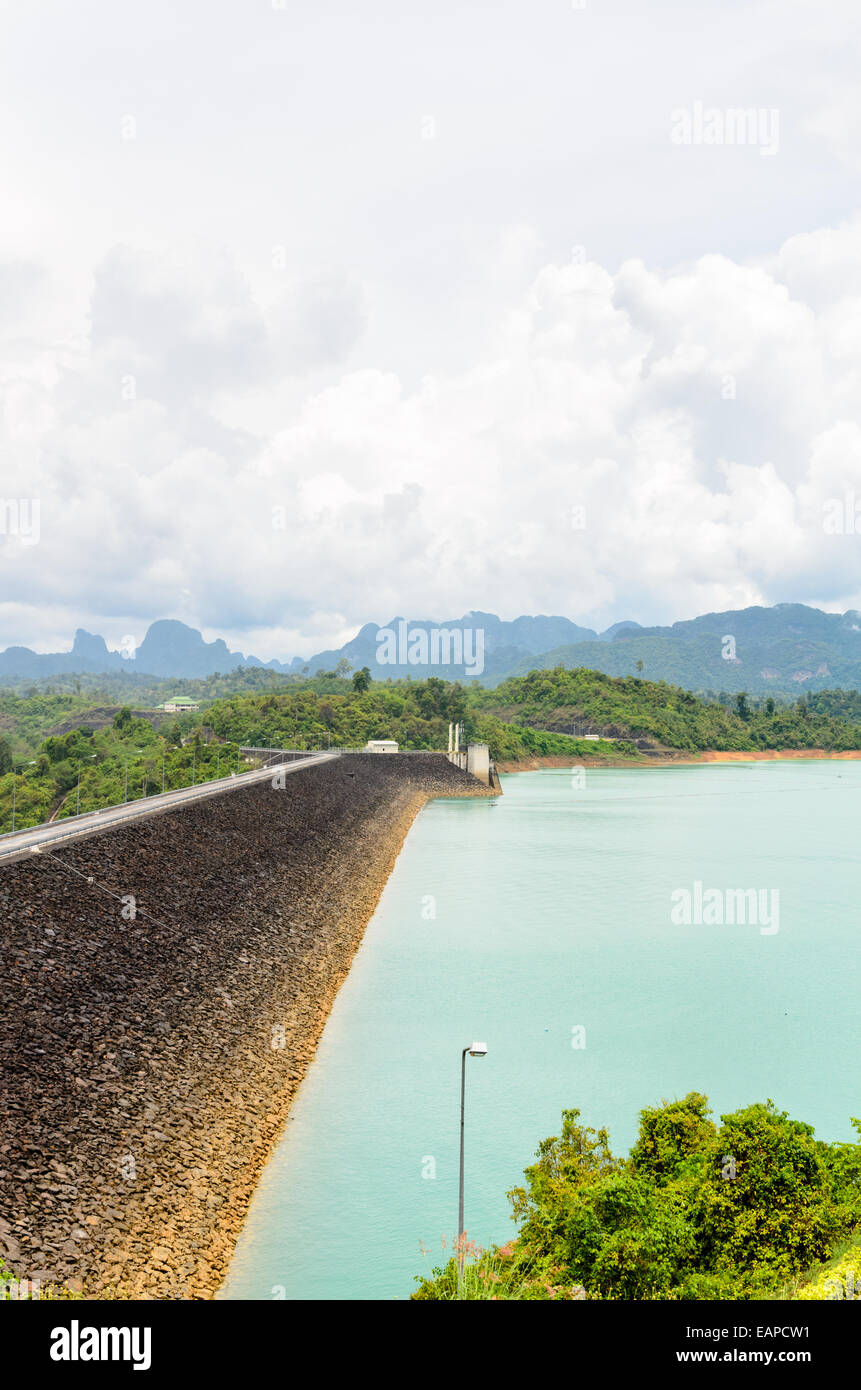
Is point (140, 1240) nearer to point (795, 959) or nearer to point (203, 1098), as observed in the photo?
point (203, 1098)

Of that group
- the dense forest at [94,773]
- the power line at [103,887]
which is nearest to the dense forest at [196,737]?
the dense forest at [94,773]

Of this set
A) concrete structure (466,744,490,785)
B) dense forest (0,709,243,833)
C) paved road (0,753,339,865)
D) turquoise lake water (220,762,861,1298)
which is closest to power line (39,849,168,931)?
paved road (0,753,339,865)

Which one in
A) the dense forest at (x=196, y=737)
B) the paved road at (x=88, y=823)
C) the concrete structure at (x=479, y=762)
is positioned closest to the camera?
the paved road at (x=88, y=823)

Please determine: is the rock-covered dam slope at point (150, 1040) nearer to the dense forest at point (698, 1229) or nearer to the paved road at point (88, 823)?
the paved road at point (88, 823)

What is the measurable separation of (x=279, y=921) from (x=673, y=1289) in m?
19.8

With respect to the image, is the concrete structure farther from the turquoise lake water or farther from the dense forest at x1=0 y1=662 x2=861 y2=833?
the turquoise lake water

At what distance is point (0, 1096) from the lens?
12.8 meters

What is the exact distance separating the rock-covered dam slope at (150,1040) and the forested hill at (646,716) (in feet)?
401

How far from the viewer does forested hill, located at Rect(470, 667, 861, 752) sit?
153000 millimetres

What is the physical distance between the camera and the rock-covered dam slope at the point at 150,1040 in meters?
11.7

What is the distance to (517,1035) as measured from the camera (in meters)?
23.3

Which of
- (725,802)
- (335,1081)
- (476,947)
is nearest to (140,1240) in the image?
(335,1081)

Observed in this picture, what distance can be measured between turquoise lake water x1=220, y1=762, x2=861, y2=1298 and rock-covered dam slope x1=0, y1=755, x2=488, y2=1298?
97 centimetres
